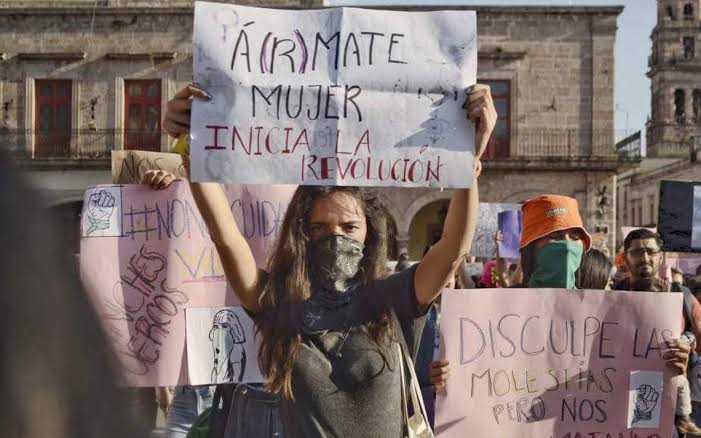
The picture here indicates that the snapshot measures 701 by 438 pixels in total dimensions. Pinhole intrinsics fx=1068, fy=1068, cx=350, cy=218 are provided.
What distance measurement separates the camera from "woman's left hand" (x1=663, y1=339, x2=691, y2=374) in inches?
142

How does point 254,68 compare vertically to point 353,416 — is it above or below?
above

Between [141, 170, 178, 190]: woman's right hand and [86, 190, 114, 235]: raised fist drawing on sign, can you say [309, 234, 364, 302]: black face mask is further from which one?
[86, 190, 114, 235]: raised fist drawing on sign

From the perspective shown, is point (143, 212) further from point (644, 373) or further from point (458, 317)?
point (644, 373)

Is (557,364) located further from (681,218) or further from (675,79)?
(675,79)

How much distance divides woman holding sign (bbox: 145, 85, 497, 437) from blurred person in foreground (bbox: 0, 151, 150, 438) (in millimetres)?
1910

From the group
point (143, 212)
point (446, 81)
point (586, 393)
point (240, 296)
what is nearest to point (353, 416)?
point (240, 296)

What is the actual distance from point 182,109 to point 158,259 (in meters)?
1.19

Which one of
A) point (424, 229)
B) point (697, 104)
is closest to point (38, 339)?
point (424, 229)

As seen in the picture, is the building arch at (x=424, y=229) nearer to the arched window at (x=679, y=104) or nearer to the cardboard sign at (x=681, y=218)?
the cardboard sign at (x=681, y=218)

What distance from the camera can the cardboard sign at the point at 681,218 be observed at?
619cm

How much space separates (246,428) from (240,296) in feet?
1.28

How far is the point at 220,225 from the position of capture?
2709mm

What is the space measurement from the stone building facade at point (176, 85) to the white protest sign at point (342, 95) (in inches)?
888

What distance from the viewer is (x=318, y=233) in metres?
2.82
